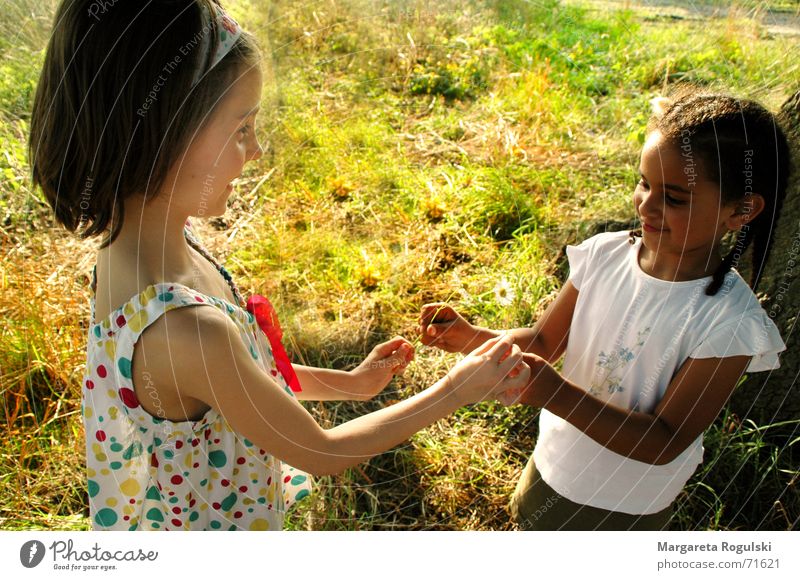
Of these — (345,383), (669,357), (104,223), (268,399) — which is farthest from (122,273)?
(669,357)

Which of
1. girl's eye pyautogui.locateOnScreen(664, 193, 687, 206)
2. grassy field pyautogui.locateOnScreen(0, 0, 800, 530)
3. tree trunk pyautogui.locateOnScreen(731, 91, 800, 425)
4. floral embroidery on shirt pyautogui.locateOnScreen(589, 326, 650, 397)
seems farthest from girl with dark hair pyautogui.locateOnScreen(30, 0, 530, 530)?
tree trunk pyautogui.locateOnScreen(731, 91, 800, 425)

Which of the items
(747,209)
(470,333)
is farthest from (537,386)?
(747,209)

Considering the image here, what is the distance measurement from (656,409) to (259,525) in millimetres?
457

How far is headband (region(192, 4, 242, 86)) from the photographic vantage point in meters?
0.70

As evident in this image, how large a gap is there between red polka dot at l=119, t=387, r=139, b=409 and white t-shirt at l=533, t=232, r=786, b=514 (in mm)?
508

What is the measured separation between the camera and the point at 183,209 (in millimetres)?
737

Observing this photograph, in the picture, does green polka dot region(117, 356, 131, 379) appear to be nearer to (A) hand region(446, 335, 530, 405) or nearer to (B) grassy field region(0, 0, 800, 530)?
(A) hand region(446, 335, 530, 405)

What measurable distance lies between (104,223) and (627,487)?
659mm

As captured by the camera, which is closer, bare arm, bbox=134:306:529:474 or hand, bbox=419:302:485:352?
bare arm, bbox=134:306:529:474

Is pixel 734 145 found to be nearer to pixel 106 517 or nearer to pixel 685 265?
pixel 685 265

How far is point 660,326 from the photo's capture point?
2.60 feet

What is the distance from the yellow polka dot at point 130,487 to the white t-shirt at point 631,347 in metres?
0.50
